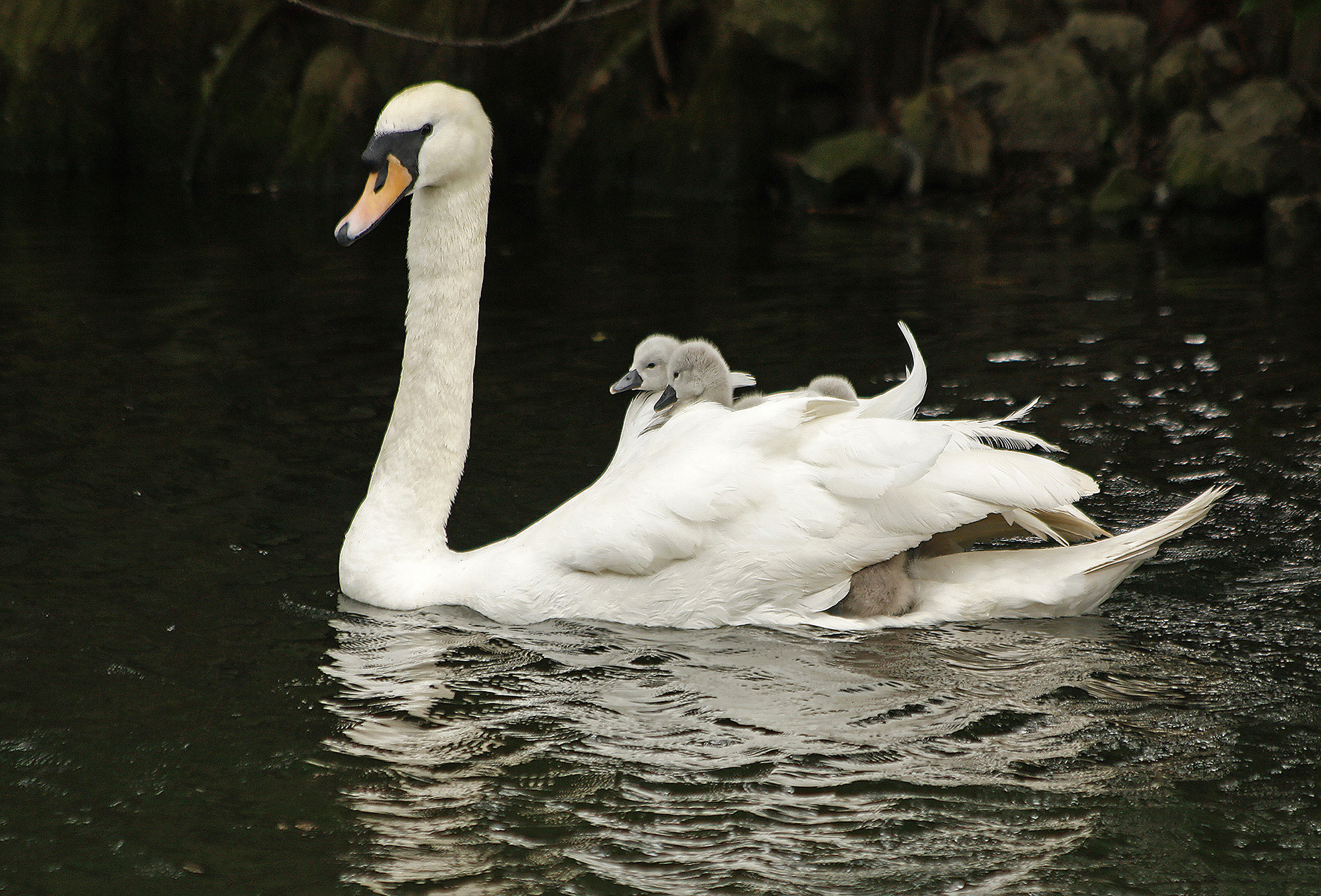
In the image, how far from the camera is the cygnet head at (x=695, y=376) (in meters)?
5.90

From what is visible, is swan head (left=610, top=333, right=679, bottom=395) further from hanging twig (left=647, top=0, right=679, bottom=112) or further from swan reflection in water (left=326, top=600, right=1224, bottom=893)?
hanging twig (left=647, top=0, right=679, bottom=112)

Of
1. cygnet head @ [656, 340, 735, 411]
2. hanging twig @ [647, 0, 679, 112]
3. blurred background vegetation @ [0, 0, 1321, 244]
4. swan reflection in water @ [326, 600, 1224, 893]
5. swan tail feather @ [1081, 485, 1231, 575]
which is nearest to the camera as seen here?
swan reflection in water @ [326, 600, 1224, 893]

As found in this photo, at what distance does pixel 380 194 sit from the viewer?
16.3ft

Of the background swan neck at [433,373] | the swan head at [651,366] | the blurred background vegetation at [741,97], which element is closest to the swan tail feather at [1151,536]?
the swan head at [651,366]

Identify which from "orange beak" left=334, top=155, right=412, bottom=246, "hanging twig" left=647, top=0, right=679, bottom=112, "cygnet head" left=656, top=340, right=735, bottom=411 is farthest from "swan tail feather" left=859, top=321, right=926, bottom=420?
"hanging twig" left=647, top=0, right=679, bottom=112

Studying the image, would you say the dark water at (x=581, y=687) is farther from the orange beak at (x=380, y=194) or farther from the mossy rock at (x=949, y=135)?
the mossy rock at (x=949, y=135)

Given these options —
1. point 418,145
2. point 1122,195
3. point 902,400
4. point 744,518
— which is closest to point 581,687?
point 744,518

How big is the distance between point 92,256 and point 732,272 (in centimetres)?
564

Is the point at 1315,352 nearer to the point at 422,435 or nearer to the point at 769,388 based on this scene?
the point at 769,388

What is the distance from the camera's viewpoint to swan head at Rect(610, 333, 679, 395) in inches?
241

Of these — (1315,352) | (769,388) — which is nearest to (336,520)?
(769,388)

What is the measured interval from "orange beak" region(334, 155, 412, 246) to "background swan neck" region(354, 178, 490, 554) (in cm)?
21

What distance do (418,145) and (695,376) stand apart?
150 cm

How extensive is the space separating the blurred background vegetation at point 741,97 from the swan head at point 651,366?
31.2ft
